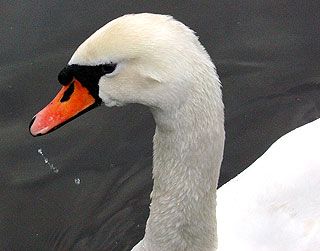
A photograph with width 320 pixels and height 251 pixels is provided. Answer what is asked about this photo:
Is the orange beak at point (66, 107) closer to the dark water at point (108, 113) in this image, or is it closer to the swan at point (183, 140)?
the swan at point (183, 140)

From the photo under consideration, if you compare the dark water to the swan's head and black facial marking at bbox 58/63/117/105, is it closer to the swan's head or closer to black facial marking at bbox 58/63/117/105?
black facial marking at bbox 58/63/117/105

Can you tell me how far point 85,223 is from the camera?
550cm

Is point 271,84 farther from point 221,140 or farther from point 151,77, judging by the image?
point 151,77

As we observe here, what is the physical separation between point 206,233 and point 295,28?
3.85 meters

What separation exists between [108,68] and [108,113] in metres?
3.13

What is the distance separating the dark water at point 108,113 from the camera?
5531mm

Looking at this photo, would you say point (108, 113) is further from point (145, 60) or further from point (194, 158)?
point (145, 60)

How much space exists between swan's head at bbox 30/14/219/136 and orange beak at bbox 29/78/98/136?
0.15m

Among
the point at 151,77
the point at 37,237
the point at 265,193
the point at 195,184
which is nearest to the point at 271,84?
the point at 265,193

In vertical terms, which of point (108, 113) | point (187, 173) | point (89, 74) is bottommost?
point (108, 113)

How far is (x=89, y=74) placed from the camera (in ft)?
10.0

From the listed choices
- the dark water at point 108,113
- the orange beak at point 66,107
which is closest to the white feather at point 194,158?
the orange beak at point 66,107

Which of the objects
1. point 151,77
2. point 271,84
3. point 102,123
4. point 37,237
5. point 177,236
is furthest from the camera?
point 271,84

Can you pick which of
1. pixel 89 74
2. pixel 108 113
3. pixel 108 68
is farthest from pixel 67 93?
pixel 108 113
